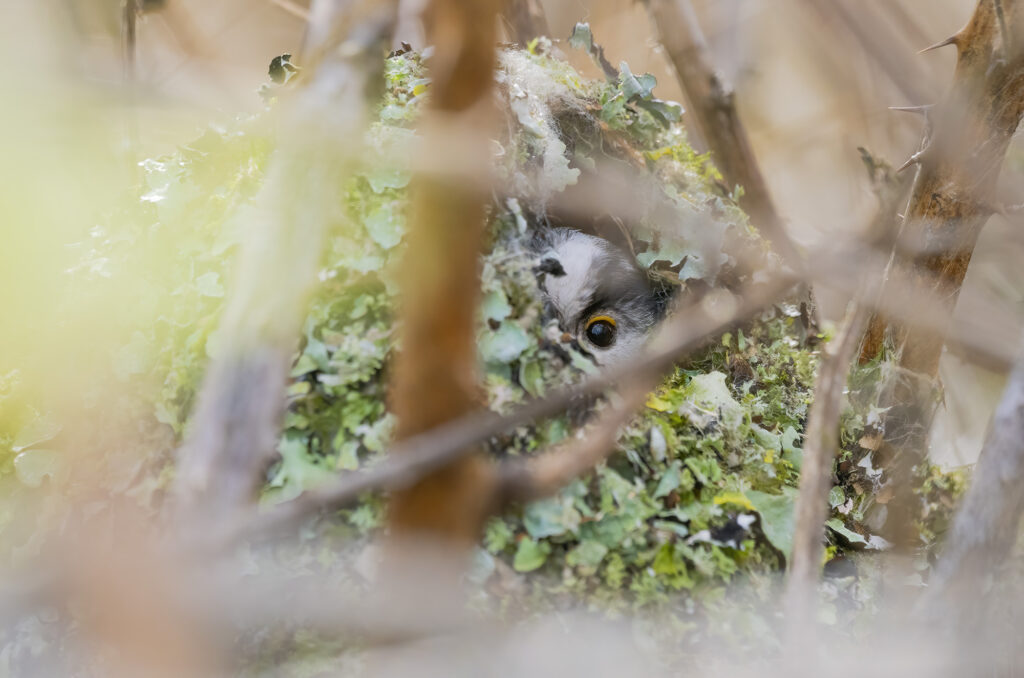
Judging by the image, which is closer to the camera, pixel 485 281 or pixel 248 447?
pixel 248 447

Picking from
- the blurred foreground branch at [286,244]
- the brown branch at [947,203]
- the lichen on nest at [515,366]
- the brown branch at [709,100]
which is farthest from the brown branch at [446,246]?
the brown branch at [709,100]

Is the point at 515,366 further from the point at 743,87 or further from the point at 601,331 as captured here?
the point at 743,87

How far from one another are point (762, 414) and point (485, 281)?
35 centimetres

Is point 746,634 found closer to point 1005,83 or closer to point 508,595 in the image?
point 508,595

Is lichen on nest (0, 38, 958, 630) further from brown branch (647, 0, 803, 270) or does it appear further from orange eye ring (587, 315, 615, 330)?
brown branch (647, 0, 803, 270)

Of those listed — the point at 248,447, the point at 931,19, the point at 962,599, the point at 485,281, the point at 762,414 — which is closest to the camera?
the point at 248,447

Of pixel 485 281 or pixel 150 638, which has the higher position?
pixel 485 281

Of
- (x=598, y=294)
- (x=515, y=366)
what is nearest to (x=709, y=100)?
(x=598, y=294)

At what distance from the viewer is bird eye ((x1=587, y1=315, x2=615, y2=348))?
812 millimetres

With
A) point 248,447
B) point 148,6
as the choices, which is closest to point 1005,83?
point 248,447

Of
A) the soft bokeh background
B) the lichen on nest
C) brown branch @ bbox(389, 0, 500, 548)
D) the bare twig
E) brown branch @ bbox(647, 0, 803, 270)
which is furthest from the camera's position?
brown branch @ bbox(647, 0, 803, 270)

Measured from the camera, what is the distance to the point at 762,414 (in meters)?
0.79

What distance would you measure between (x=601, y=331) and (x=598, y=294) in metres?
0.04

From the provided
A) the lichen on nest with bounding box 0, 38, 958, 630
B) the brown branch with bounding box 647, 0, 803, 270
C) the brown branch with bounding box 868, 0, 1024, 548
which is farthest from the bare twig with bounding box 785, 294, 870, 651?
the brown branch with bounding box 647, 0, 803, 270
